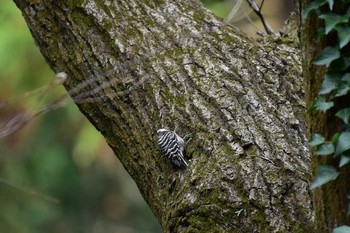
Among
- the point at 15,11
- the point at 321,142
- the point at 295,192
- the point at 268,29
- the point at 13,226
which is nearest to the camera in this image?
the point at 321,142

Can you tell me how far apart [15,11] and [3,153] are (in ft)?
8.53

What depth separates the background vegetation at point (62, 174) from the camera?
323 inches

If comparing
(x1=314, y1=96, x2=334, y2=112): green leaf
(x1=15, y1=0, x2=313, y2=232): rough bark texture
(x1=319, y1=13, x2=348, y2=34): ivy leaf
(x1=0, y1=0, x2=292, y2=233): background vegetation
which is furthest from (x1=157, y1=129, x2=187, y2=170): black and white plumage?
(x1=0, y1=0, x2=292, y2=233): background vegetation

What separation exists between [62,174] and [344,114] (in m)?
7.82

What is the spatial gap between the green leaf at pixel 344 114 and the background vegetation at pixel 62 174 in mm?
5796

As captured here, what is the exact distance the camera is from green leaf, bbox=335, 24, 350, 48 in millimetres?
2344

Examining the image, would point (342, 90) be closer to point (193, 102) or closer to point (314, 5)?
point (314, 5)

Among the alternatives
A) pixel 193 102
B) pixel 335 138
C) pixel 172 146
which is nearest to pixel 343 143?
pixel 335 138

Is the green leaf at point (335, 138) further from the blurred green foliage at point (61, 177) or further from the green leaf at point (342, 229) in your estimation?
the blurred green foliage at point (61, 177)

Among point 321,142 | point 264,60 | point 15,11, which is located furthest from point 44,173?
point 321,142

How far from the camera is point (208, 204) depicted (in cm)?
320

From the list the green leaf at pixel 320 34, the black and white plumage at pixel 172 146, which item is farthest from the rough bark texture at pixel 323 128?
the black and white plumage at pixel 172 146

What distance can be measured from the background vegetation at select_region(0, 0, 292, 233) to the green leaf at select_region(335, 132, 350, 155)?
583 cm

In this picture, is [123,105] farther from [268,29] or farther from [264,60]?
[268,29]
